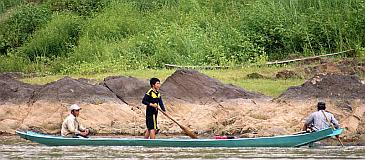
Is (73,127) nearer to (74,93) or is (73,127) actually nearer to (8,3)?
(74,93)

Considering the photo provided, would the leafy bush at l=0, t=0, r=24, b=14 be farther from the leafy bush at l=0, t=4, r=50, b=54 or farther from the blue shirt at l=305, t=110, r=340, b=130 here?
the blue shirt at l=305, t=110, r=340, b=130

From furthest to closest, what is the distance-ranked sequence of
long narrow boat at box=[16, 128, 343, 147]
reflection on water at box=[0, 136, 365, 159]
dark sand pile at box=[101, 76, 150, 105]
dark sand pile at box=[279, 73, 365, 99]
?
1. dark sand pile at box=[101, 76, 150, 105]
2. dark sand pile at box=[279, 73, 365, 99]
3. long narrow boat at box=[16, 128, 343, 147]
4. reflection on water at box=[0, 136, 365, 159]

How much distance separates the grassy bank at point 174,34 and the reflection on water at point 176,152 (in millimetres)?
9644

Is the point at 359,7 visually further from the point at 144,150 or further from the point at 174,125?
the point at 144,150

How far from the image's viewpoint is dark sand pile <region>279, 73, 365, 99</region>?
66.0 feet

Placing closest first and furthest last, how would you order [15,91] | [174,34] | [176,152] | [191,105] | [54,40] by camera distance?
1. [176,152]
2. [191,105]
3. [15,91]
4. [174,34]
5. [54,40]

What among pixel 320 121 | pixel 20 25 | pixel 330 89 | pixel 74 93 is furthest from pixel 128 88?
pixel 20 25

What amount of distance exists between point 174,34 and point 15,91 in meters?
8.22

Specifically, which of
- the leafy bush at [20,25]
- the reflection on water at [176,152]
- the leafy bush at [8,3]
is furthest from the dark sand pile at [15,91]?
the leafy bush at [8,3]

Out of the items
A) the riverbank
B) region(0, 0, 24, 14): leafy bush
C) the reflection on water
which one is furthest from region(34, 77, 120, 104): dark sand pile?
region(0, 0, 24, 14): leafy bush

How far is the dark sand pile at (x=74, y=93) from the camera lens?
70.1 ft

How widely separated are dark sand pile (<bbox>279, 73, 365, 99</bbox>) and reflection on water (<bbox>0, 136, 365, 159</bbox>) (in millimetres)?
2422

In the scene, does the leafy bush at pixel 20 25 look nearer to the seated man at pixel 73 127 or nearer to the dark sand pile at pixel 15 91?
the dark sand pile at pixel 15 91

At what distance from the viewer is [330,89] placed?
2030 centimetres
